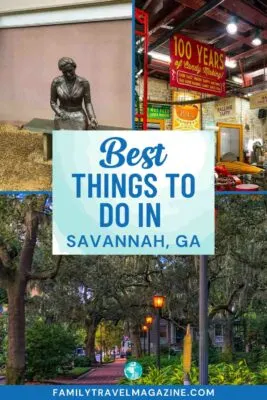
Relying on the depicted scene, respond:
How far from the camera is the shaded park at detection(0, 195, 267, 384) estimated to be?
8.29 ft

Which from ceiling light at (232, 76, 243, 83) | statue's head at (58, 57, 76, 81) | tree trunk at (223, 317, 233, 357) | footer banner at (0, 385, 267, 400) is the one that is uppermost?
statue's head at (58, 57, 76, 81)

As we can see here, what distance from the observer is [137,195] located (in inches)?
73.9

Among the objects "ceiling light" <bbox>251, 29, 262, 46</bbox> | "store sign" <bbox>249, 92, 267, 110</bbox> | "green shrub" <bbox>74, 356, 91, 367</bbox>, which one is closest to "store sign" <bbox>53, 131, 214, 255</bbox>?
"store sign" <bbox>249, 92, 267, 110</bbox>

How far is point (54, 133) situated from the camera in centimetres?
215

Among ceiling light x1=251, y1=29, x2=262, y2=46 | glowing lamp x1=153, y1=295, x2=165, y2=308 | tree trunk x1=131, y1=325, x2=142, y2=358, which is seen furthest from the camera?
glowing lamp x1=153, y1=295, x2=165, y2=308

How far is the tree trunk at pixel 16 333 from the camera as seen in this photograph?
8.30ft

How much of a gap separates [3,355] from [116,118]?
1.24 m

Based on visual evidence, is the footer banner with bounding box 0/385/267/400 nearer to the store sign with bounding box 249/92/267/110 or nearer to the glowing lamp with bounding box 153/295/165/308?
the glowing lamp with bounding box 153/295/165/308

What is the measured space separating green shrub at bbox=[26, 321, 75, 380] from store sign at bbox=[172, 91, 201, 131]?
1.17 meters

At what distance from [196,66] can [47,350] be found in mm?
1484

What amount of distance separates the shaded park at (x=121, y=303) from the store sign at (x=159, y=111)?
444 millimetres

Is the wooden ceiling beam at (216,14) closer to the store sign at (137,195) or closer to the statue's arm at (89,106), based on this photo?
the statue's arm at (89,106)

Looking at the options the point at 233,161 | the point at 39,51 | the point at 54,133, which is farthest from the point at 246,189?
the point at 39,51

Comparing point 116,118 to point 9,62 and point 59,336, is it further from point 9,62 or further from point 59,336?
point 59,336
